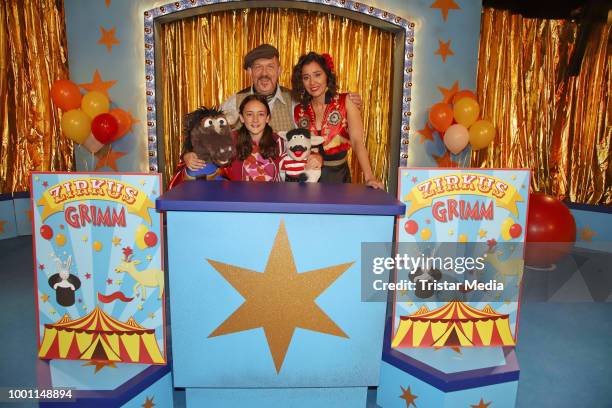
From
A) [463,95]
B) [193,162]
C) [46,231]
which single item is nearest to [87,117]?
[193,162]

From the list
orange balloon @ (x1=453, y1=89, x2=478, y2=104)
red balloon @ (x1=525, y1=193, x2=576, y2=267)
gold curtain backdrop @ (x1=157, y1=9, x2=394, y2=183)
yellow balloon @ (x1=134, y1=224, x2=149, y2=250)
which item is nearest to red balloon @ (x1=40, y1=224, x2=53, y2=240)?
yellow balloon @ (x1=134, y1=224, x2=149, y2=250)

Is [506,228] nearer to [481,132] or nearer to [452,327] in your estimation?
[452,327]

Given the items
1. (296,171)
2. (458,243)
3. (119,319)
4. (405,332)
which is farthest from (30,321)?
(458,243)

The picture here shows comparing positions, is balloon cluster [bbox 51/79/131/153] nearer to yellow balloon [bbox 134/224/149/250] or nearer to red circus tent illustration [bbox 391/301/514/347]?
yellow balloon [bbox 134/224/149/250]

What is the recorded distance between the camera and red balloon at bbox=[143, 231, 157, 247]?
1521 millimetres

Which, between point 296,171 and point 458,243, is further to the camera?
point 296,171

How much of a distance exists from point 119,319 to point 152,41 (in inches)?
121

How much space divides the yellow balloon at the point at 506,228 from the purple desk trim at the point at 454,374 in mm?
456

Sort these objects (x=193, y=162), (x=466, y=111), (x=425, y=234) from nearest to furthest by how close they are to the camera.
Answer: (x=425, y=234) → (x=193, y=162) → (x=466, y=111)

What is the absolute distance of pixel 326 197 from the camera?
1.50m

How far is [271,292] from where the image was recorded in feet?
4.74

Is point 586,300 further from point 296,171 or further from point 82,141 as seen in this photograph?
point 82,141

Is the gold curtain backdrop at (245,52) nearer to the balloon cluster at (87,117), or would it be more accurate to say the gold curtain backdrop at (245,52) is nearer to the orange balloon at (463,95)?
the balloon cluster at (87,117)

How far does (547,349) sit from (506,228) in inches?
37.9
